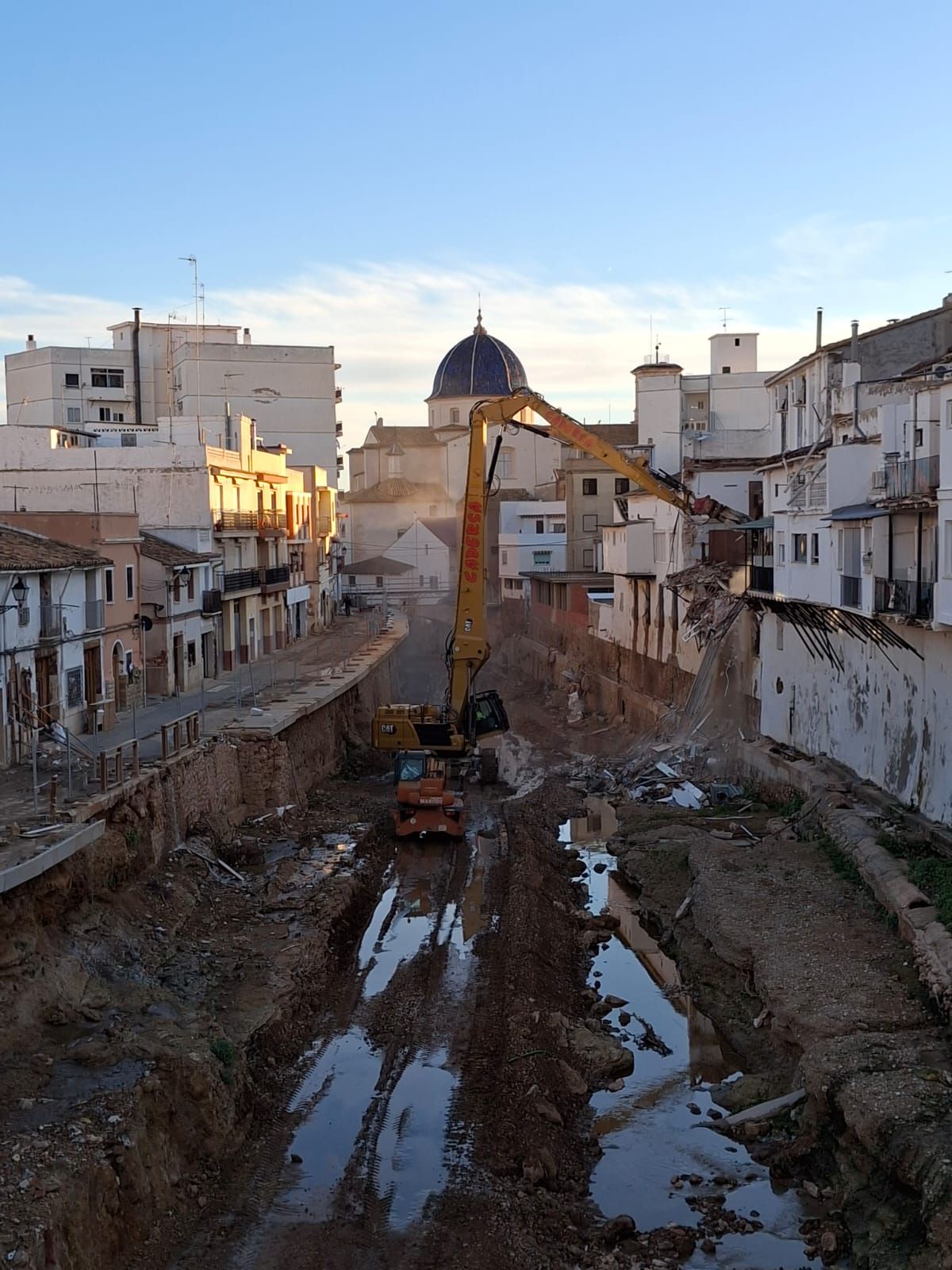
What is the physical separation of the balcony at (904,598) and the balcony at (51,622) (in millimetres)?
15955

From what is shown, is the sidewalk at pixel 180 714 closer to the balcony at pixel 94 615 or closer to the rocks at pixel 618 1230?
the balcony at pixel 94 615

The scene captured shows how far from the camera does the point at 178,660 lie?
3600 centimetres

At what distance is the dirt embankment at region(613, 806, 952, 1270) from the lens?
488 inches

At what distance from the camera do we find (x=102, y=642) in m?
29.8

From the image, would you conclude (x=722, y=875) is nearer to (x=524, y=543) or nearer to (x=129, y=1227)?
(x=129, y=1227)

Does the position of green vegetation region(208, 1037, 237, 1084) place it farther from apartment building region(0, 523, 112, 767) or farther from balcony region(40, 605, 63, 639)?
balcony region(40, 605, 63, 639)

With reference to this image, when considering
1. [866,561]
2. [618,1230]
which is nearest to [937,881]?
[866,561]

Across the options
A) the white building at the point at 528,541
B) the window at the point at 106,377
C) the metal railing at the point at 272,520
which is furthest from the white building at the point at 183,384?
the metal railing at the point at 272,520

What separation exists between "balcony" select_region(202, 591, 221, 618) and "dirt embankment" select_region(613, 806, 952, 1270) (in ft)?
58.5

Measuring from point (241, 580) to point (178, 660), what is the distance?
25.9 ft

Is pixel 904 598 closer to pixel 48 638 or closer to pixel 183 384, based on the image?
pixel 48 638

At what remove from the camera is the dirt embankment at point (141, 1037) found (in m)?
12.0

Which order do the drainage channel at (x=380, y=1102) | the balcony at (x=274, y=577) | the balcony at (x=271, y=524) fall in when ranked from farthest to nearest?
1. the balcony at (x=274, y=577)
2. the balcony at (x=271, y=524)
3. the drainage channel at (x=380, y=1102)

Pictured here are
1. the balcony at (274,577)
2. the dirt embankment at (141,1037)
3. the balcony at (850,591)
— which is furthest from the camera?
the balcony at (274,577)
